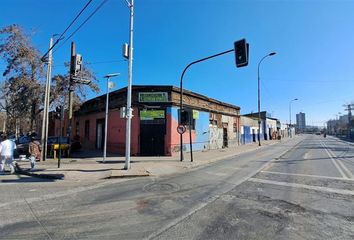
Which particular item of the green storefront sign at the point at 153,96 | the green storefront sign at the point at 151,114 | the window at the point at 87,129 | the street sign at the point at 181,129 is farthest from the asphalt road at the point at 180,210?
the window at the point at 87,129

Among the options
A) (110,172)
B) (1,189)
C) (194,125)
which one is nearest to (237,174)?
(110,172)

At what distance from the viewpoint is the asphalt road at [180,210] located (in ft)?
15.9

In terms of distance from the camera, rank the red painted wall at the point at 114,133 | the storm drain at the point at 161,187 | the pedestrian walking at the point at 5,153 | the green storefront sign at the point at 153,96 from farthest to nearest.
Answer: the green storefront sign at the point at 153,96 → the red painted wall at the point at 114,133 → the pedestrian walking at the point at 5,153 → the storm drain at the point at 161,187

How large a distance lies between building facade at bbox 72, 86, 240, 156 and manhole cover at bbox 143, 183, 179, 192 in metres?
7.40

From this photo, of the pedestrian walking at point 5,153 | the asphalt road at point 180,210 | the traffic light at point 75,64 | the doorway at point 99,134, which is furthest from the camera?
the doorway at point 99,134

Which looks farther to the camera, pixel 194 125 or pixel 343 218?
pixel 194 125

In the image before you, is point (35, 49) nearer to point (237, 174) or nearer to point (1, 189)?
point (1, 189)

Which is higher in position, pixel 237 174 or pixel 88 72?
pixel 88 72

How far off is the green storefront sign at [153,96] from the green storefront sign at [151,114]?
856mm

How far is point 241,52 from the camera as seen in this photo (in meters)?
13.2

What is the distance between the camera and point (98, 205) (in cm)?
674

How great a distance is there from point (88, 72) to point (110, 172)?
61.6 feet

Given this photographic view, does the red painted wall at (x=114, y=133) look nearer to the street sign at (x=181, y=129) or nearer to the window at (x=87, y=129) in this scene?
the window at (x=87, y=129)

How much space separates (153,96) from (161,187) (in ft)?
40.0
